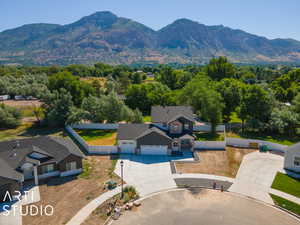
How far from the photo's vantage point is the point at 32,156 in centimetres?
2636

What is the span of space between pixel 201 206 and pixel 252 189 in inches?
286

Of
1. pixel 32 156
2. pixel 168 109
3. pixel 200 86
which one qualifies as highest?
pixel 200 86

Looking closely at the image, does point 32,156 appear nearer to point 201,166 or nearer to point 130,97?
point 201,166

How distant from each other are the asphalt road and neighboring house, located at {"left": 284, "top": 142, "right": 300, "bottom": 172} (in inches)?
429

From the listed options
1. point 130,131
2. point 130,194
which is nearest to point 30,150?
point 130,194

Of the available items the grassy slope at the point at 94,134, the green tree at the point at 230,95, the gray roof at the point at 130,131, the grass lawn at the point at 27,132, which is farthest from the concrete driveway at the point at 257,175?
the grass lawn at the point at 27,132

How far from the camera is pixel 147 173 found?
2780cm

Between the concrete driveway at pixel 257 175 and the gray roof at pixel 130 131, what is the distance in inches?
618

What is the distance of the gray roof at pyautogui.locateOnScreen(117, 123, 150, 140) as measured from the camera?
33.9 metres

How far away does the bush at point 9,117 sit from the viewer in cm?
4662

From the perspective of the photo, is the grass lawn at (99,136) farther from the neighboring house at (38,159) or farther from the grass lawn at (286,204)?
the grass lawn at (286,204)

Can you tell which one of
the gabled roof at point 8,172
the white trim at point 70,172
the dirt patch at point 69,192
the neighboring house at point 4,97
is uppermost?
the neighboring house at point 4,97

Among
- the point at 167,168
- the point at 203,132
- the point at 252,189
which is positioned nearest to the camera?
the point at 252,189


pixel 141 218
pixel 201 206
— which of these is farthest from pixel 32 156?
pixel 201 206
